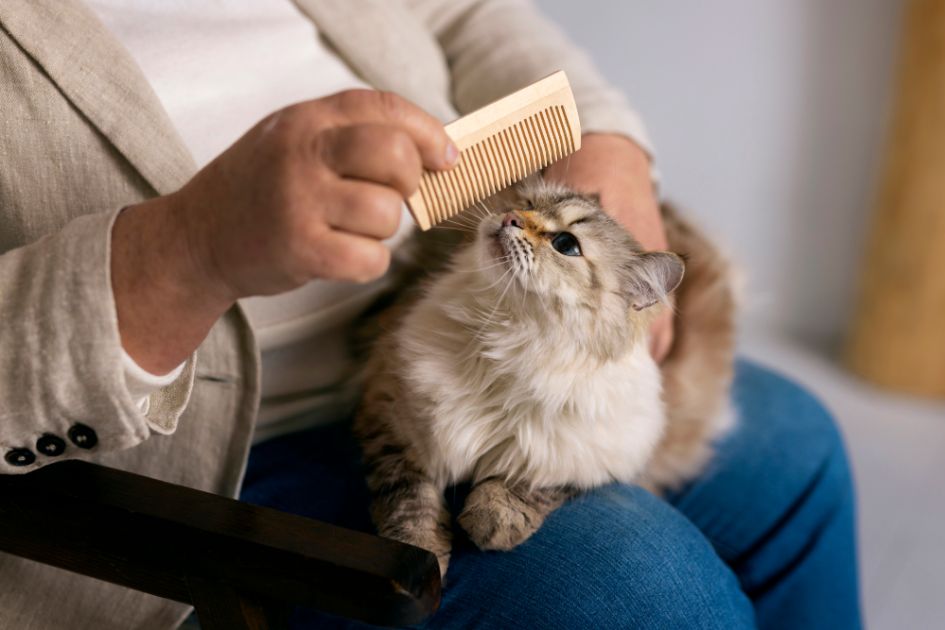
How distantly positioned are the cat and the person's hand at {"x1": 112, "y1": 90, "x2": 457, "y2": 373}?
11.6 inches

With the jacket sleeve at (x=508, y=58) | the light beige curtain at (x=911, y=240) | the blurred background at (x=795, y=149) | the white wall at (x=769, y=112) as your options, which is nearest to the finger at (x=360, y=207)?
the jacket sleeve at (x=508, y=58)

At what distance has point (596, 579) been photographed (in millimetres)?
930

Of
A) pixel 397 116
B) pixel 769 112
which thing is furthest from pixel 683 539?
pixel 769 112

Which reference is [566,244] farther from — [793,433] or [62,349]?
[793,433]

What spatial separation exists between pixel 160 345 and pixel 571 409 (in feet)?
1.58

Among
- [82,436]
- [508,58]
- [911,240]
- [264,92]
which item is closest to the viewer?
[82,436]

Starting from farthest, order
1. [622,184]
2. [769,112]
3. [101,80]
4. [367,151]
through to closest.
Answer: [769,112] → [622,184] → [101,80] → [367,151]

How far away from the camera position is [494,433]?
1.04 metres

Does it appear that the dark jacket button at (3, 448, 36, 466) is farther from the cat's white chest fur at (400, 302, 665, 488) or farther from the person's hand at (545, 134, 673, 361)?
the person's hand at (545, 134, 673, 361)

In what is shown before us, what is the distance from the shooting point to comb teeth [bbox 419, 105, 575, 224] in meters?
0.81

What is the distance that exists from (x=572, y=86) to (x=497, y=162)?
1.86ft

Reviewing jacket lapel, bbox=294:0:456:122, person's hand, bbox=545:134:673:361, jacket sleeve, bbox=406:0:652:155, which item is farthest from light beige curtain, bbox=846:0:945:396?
jacket lapel, bbox=294:0:456:122

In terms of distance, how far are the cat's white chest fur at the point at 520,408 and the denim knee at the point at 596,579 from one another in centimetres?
7

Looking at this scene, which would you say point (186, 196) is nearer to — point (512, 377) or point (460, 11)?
point (512, 377)
